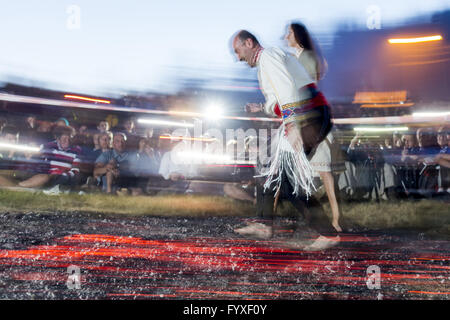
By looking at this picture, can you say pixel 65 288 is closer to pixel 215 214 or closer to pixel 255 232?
pixel 255 232

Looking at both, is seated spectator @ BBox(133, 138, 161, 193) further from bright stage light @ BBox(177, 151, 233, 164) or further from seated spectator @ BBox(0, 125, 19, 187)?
seated spectator @ BBox(0, 125, 19, 187)

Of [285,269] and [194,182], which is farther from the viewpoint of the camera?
[194,182]

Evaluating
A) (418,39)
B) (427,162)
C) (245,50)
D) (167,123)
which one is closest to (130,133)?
(167,123)

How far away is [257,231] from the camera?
2.70 m

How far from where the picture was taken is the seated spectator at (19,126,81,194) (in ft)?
11.7

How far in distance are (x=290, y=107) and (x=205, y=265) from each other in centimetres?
103

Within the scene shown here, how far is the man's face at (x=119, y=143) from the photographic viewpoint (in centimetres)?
381

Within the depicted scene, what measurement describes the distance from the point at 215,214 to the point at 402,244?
1625mm

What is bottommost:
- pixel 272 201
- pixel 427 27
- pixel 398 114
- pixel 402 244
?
pixel 402 244

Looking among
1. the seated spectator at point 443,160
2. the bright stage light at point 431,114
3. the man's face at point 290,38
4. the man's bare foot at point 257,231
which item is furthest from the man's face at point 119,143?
the bright stage light at point 431,114

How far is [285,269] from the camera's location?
194cm

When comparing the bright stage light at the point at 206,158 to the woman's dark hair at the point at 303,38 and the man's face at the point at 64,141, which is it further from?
the woman's dark hair at the point at 303,38

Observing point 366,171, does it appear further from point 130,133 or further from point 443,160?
point 130,133

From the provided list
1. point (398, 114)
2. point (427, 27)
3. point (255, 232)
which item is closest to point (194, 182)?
point (255, 232)
